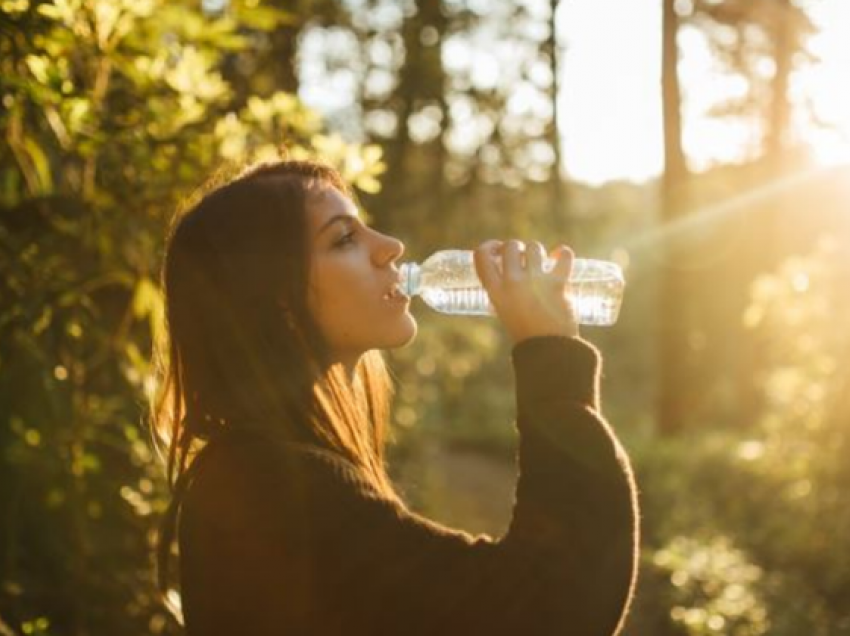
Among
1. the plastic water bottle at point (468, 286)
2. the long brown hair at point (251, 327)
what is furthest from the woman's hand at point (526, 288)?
the plastic water bottle at point (468, 286)

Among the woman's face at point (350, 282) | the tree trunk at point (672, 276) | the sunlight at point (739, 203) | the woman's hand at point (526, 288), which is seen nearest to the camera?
the woman's hand at point (526, 288)

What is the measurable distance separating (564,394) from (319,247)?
61 centimetres

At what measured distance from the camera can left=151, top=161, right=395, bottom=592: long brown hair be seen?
2.20m

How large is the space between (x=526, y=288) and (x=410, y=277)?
29.5 inches

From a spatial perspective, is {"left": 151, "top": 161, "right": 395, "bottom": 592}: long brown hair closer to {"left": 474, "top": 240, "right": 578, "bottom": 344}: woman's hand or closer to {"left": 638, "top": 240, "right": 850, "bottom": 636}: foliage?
{"left": 474, "top": 240, "right": 578, "bottom": 344}: woman's hand

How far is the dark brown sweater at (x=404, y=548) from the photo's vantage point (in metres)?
1.87

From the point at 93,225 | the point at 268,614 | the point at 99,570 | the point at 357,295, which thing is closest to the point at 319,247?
the point at 357,295

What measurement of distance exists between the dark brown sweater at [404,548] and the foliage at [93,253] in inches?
81.6

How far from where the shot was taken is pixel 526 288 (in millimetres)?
2195

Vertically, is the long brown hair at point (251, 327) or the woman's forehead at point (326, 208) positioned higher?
the woman's forehead at point (326, 208)

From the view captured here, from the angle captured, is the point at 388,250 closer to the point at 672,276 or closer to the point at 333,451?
the point at 333,451

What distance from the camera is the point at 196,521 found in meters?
2.04

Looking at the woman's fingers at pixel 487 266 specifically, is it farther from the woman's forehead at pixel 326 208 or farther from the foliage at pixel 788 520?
the foliage at pixel 788 520

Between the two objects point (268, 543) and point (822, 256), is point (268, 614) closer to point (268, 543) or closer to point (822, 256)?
point (268, 543)
